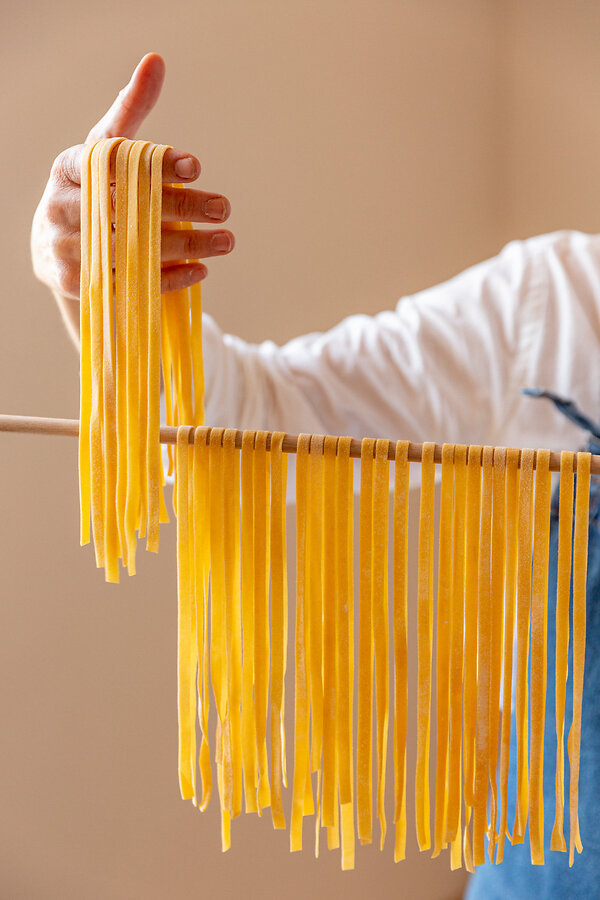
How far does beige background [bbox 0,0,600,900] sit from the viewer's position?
83 centimetres

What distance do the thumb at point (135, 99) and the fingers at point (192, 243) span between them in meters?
0.05

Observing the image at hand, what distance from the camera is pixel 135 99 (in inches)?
16.3

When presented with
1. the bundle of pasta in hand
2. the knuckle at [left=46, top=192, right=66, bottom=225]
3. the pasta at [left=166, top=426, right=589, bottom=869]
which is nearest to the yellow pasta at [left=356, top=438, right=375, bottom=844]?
the pasta at [left=166, top=426, right=589, bottom=869]

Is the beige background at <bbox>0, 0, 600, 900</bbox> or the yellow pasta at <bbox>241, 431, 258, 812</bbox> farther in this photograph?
the beige background at <bbox>0, 0, 600, 900</bbox>

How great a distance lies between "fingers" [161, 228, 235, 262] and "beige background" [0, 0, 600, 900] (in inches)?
16.7

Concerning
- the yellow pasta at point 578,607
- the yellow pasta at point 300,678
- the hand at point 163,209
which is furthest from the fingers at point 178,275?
the yellow pasta at point 578,607

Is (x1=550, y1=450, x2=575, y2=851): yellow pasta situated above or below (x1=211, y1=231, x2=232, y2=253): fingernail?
below

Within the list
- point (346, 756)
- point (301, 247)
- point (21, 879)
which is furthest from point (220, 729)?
point (301, 247)

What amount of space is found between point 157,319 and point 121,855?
0.78 meters

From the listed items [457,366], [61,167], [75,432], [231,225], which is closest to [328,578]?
[75,432]

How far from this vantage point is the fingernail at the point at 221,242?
0.43 m

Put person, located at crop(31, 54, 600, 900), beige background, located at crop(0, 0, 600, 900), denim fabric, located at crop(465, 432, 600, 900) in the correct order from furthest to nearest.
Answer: beige background, located at crop(0, 0, 600, 900) → person, located at crop(31, 54, 600, 900) → denim fabric, located at crop(465, 432, 600, 900)

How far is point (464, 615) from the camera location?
1.41ft

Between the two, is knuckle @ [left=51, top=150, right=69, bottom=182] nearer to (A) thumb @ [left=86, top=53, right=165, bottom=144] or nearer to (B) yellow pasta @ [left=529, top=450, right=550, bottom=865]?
(A) thumb @ [left=86, top=53, right=165, bottom=144]
